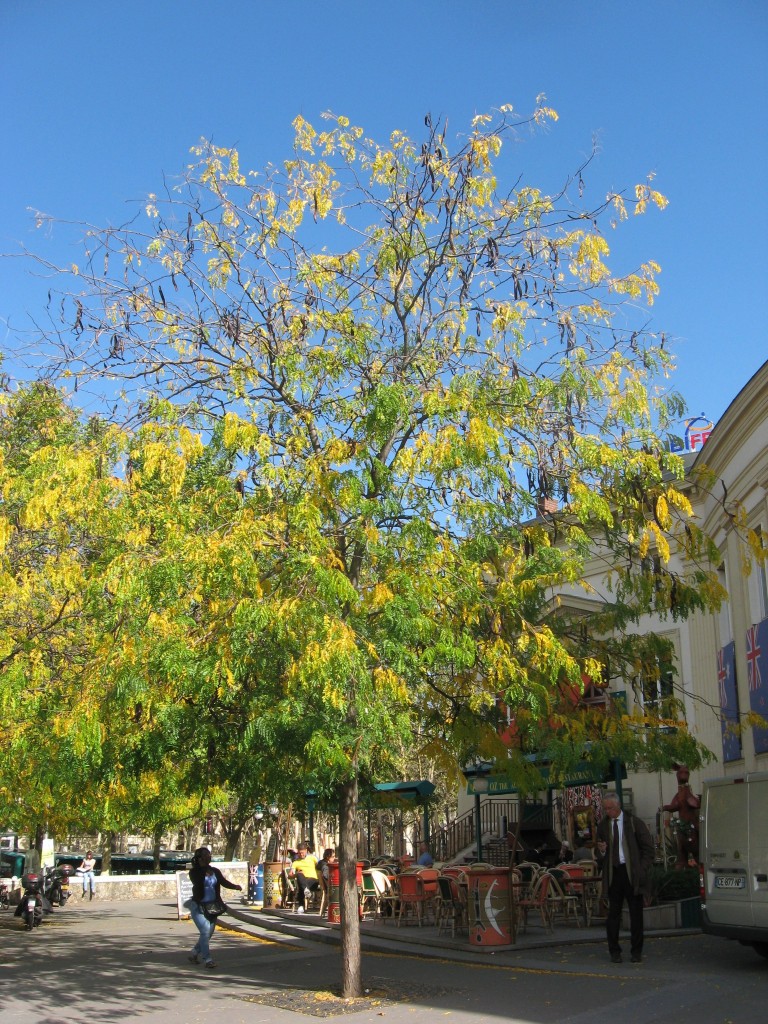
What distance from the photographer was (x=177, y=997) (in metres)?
11.0

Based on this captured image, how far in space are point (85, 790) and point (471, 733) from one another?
970 cm

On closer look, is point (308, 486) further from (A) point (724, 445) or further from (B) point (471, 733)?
(A) point (724, 445)

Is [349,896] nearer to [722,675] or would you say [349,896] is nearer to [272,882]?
[722,675]

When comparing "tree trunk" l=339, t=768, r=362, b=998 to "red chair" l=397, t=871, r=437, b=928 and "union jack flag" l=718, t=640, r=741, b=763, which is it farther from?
"union jack flag" l=718, t=640, r=741, b=763

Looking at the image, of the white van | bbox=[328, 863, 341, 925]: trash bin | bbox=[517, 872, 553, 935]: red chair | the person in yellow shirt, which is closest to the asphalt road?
the white van

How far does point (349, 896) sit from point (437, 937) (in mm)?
4764

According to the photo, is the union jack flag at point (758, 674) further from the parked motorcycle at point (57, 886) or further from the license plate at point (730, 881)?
the parked motorcycle at point (57, 886)

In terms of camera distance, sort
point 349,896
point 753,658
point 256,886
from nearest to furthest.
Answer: point 349,896 → point 753,658 → point 256,886

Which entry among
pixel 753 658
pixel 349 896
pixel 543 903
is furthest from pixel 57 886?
pixel 349 896

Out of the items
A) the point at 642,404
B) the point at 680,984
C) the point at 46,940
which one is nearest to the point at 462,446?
the point at 642,404

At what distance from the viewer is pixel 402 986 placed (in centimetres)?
1062

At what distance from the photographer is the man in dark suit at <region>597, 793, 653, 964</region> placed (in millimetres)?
10727

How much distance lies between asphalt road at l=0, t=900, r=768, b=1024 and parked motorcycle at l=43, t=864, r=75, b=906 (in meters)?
11.8

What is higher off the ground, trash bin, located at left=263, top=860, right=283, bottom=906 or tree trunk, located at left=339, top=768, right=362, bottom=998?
tree trunk, located at left=339, top=768, right=362, bottom=998
